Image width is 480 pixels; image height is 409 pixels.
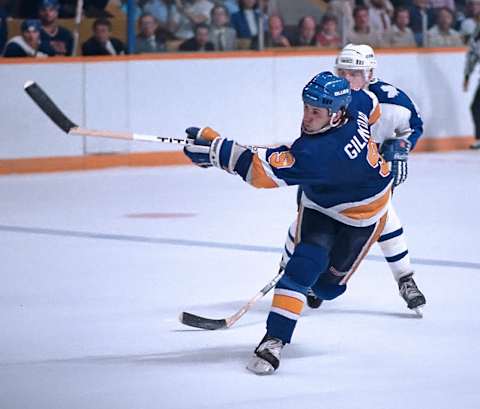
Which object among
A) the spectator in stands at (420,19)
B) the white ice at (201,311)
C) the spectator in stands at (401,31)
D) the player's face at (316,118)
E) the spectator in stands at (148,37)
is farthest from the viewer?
the spectator in stands at (420,19)

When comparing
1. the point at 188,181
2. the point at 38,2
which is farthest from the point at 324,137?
the point at 38,2

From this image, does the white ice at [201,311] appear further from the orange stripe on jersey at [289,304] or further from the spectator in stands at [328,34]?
the spectator in stands at [328,34]

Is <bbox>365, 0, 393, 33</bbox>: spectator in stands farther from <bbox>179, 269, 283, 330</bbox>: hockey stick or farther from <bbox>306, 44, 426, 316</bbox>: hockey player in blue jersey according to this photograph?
<bbox>179, 269, 283, 330</bbox>: hockey stick

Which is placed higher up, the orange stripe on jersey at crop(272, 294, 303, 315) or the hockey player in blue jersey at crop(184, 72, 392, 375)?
the hockey player in blue jersey at crop(184, 72, 392, 375)

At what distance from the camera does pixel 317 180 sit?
15.3 ft

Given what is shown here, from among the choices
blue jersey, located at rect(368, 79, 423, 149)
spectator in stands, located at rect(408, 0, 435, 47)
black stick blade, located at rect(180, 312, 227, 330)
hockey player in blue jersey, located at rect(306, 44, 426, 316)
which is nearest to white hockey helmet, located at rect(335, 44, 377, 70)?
hockey player in blue jersey, located at rect(306, 44, 426, 316)

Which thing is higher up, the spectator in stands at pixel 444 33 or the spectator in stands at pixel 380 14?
the spectator in stands at pixel 380 14

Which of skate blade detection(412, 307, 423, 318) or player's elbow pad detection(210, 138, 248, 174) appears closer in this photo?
player's elbow pad detection(210, 138, 248, 174)

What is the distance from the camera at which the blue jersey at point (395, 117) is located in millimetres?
5938

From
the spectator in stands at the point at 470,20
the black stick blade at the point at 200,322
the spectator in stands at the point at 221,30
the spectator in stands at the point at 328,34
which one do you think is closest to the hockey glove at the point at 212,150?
the black stick blade at the point at 200,322

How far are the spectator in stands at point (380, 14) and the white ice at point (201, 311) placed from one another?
340 cm

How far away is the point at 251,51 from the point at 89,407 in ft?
26.5

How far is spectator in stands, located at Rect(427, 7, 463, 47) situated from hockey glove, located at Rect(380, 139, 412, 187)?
289 inches

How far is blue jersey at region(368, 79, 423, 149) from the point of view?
19.5 feet
